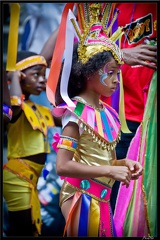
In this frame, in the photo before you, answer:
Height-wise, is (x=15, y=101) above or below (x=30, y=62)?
below

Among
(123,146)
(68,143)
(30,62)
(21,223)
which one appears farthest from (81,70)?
(21,223)

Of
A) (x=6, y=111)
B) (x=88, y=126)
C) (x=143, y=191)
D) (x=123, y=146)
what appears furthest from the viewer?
(x=123, y=146)

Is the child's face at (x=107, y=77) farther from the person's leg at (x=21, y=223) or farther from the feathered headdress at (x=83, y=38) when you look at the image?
the person's leg at (x=21, y=223)

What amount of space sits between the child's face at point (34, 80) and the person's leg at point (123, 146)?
779mm

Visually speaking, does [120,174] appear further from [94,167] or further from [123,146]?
[123,146]

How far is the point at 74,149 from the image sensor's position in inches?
117

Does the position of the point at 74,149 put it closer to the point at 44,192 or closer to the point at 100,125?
the point at 100,125

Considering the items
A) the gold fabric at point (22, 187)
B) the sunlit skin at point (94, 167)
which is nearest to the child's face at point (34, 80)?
the gold fabric at point (22, 187)

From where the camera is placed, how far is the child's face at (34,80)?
4.04m

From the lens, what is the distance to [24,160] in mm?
3984

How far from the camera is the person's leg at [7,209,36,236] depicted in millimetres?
3922

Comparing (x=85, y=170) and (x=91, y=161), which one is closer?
(x=85, y=170)

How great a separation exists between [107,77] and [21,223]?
1.36 meters

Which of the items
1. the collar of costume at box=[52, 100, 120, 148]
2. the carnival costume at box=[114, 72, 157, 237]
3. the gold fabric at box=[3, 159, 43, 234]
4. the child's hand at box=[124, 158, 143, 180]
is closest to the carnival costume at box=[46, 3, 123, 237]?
the collar of costume at box=[52, 100, 120, 148]
